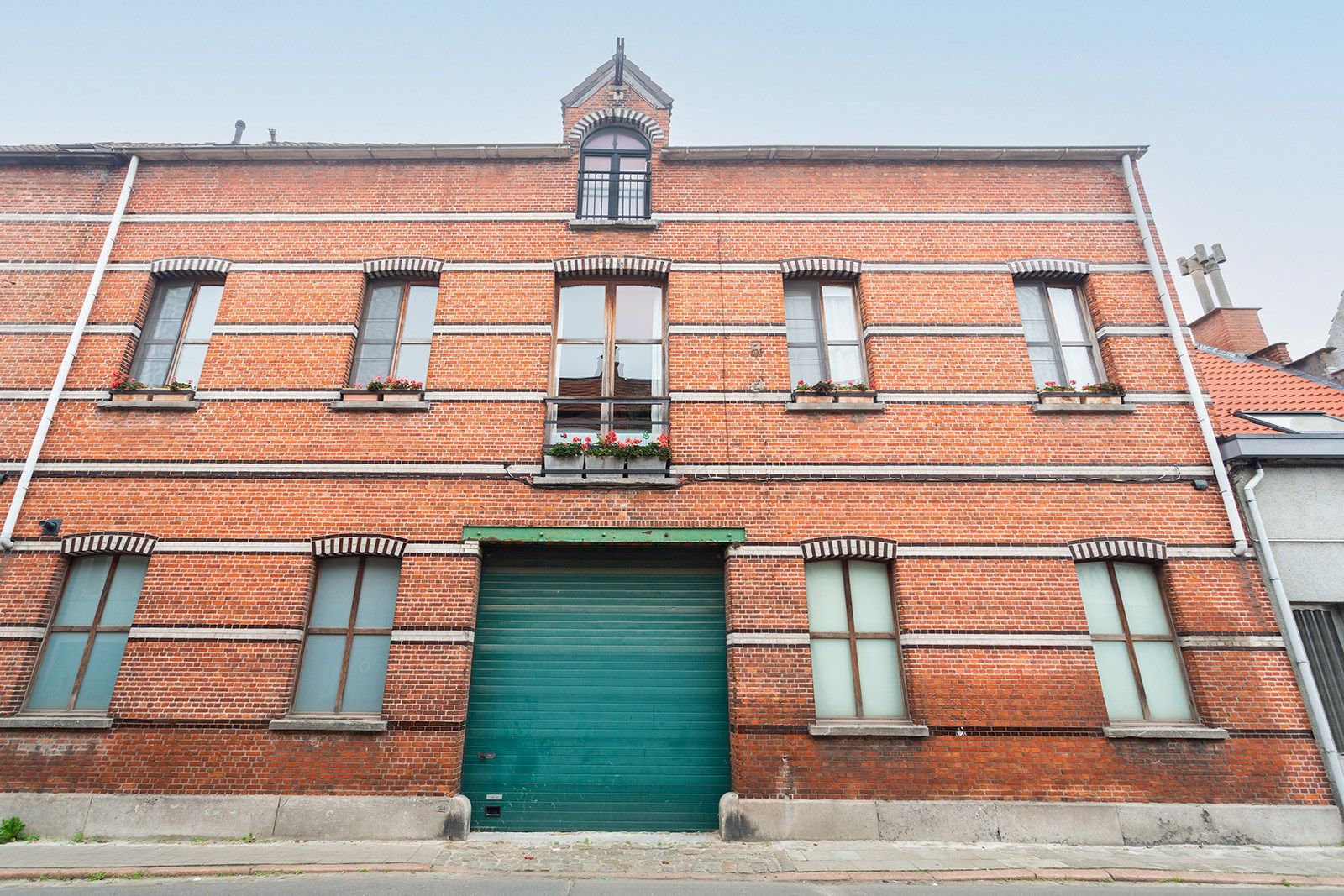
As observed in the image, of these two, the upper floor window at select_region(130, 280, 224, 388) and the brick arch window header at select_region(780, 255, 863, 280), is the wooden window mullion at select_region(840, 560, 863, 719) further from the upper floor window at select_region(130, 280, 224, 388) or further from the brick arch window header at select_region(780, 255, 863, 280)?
the upper floor window at select_region(130, 280, 224, 388)

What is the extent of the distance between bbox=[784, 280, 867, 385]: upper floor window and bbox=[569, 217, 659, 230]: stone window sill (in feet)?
7.28

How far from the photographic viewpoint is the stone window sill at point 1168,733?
6996 millimetres

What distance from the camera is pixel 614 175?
9.85 m

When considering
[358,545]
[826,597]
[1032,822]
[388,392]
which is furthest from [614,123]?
[1032,822]

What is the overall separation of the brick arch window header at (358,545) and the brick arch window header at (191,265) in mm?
4511

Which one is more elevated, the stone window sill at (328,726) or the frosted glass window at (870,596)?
the frosted glass window at (870,596)

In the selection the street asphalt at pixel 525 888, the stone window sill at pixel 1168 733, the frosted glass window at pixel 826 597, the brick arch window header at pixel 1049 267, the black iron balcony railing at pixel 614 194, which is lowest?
the street asphalt at pixel 525 888

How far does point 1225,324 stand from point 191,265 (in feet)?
62.8

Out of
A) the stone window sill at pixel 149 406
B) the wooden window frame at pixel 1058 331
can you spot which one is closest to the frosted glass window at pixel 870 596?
the wooden window frame at pixel 1058 331

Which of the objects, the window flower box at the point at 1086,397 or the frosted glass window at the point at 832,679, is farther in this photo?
the window flower box at the point at 1086,397

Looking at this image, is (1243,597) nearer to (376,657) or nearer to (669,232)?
(669,232)

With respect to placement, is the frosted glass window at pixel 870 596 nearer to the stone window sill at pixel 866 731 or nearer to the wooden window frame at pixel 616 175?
the stone window sill at pixel 866 731

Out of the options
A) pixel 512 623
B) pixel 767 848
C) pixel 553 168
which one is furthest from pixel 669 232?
pixel 767 848

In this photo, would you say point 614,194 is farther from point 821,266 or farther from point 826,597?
point 826,597
